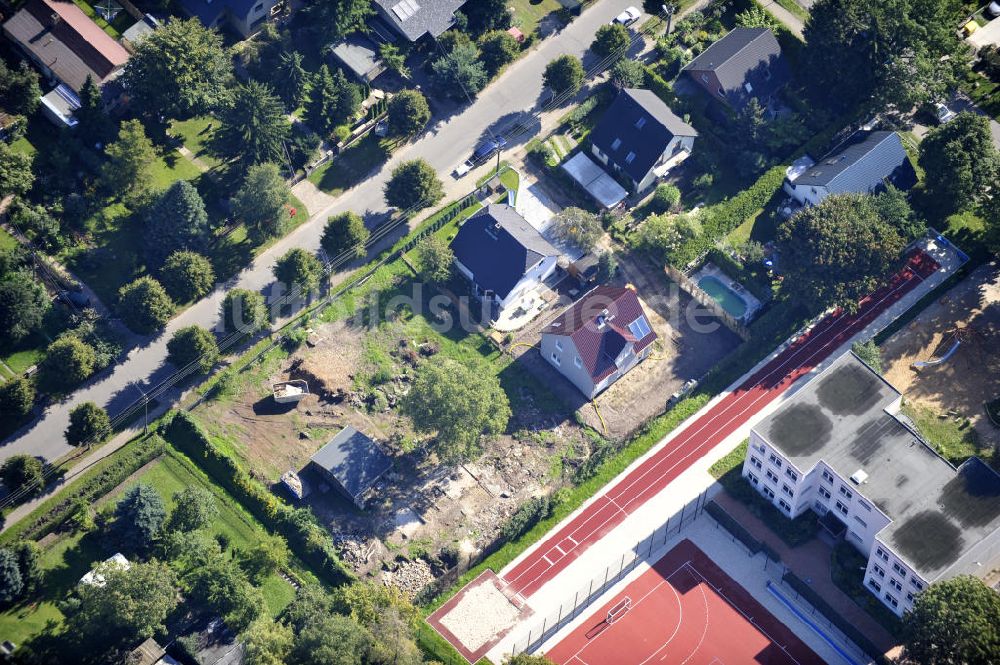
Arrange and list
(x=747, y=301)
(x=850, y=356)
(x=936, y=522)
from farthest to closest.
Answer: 1. (x=747, y=301)
2. (x=850, y=356)
3. (x=936, y=522)

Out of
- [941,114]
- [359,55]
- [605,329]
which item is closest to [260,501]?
[605,329]

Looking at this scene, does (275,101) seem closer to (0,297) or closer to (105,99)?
(105,99)

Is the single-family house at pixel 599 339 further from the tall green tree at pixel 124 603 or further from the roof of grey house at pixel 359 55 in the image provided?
the tall green tree at pixel 124 603

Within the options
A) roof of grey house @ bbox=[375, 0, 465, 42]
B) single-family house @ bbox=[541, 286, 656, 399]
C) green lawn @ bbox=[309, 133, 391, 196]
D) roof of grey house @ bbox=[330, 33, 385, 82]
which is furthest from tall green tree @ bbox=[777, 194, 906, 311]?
roof of grey house @ bbox=[330, 33, 385, 82]

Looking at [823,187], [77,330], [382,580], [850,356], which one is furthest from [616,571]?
[77,330]

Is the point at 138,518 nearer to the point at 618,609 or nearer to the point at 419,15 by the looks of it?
the point at 618,609

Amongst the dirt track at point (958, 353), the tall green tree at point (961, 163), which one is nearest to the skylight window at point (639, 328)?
the dirt track at point (958, 353)
